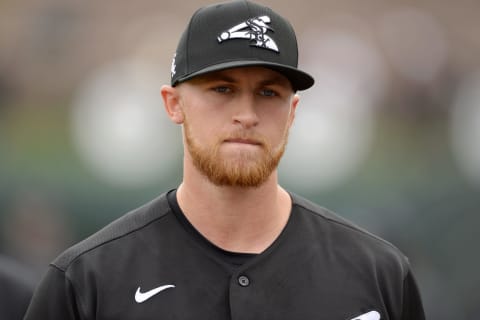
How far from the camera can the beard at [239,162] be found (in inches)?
101

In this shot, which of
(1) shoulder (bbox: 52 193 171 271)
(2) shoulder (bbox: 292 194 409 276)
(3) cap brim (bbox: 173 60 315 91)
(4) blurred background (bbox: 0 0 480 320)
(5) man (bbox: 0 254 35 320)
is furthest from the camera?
(4) blurred background (bbox: 0 0 480 320)

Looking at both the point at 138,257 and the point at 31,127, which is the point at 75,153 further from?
the point at 138,257

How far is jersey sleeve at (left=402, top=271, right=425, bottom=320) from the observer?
9.29 feet

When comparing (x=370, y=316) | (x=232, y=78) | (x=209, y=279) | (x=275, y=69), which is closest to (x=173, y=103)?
(x=232, y=78)

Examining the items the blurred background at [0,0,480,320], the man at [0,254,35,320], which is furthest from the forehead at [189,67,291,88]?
the blurred background at [0,0,480,320]

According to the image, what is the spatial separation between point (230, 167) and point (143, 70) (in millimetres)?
4738

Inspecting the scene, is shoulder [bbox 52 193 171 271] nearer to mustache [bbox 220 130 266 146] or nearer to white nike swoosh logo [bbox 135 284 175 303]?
white nike swoosh logo [bbox 135 284 175 303]

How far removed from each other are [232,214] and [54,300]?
0.61 m

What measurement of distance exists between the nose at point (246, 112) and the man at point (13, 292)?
4.22 ft

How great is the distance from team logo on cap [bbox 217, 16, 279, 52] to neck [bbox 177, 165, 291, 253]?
0.42m

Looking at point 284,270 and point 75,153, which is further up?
point 284,270

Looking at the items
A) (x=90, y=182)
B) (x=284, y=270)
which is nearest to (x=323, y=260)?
(x=284, y=270)

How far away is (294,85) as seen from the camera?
270 centimetres

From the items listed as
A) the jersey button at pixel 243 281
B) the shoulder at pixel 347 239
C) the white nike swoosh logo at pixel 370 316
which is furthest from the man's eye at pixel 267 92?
the white nike swoosh logo at pixel 370 316
